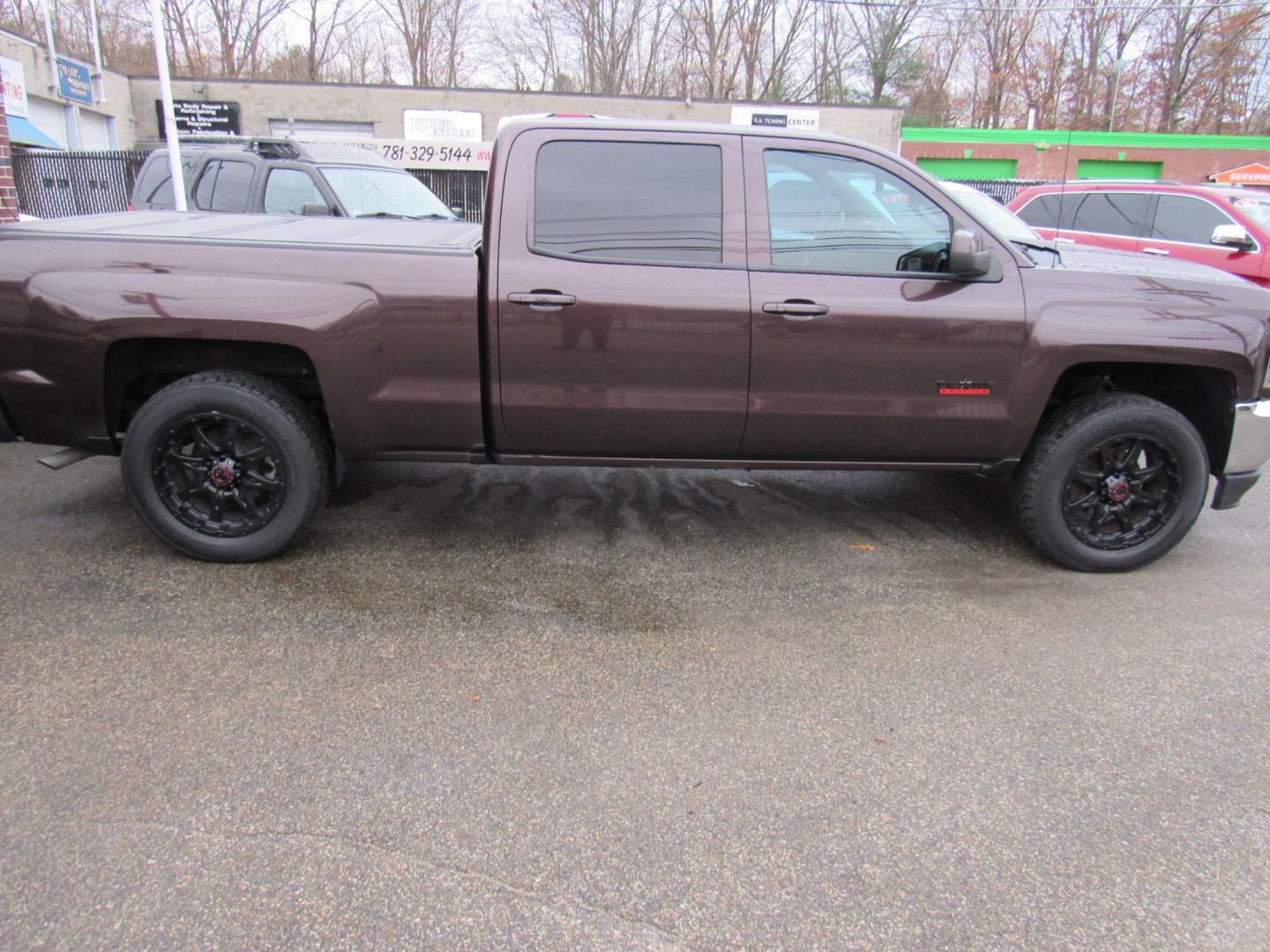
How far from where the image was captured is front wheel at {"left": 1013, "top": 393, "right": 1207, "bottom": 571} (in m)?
3.83

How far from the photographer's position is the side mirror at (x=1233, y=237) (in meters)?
7.84

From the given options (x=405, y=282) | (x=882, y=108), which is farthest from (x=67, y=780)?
(x=882, y=108)

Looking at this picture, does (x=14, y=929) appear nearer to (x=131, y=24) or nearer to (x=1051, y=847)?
(x=1051, y=847)

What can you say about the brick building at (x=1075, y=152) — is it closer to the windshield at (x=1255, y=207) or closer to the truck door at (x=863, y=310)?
the windshield at (x=1255, y=207)

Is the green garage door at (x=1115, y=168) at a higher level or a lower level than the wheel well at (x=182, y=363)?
higher

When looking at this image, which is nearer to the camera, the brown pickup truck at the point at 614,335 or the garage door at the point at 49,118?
the brown pickup truck at the point at 614,335

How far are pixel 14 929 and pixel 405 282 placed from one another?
2.43 m

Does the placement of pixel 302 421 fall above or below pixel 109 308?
below

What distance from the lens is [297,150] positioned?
1030 centimetres

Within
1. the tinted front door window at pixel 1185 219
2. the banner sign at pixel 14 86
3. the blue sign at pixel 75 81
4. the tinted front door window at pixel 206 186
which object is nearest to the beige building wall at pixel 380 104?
the blue sign at pixel 75 81

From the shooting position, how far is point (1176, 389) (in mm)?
4113

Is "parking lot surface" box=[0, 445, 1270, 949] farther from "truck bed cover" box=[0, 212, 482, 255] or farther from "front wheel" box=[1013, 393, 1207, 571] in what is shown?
"truck bed cover" box=[0, 212, 482, 255]

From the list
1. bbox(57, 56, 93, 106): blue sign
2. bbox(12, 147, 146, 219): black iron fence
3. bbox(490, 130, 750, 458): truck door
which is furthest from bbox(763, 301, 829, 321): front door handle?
bbox(57, 56, 93, 106): blue sign

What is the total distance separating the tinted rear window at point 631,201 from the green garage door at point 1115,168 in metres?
33.8
